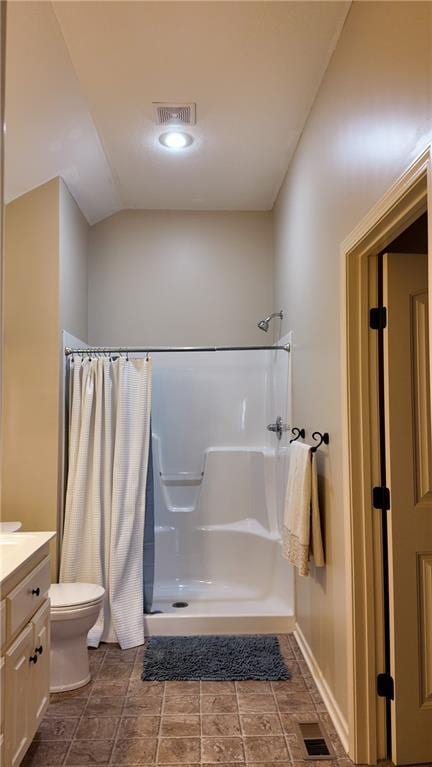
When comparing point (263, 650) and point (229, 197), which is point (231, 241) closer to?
point (229, 197)

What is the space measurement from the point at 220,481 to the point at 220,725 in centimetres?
176

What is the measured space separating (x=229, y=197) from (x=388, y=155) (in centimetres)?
227

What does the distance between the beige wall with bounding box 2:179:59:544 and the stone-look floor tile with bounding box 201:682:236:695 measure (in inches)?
46.0

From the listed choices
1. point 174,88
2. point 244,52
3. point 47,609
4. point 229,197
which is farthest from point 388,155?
point 229,197

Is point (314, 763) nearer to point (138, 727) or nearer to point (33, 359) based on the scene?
point (138, 727)

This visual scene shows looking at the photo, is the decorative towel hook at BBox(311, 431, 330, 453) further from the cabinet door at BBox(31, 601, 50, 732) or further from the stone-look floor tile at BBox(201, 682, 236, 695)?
the cabinet door at BBox(31, 601, 50, 732)

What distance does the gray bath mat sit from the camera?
2.55 m

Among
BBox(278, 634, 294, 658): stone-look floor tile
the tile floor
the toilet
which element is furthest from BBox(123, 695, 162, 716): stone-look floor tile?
BBox(278, 634, 294, 658): stone-look floor tile

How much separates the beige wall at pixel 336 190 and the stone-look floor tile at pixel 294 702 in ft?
0.45

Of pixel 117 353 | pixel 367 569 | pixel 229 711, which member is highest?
pixel 117 353

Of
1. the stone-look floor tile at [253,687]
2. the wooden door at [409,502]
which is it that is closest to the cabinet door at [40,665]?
the stone-look floor tile at [253,687]

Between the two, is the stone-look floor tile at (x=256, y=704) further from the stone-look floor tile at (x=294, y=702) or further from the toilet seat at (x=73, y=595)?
the toilet seat at (x=73, y=595)

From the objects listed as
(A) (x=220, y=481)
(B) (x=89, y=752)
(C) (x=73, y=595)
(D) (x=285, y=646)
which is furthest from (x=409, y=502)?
(A) (x=220, y=481)

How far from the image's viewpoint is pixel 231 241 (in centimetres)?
393
